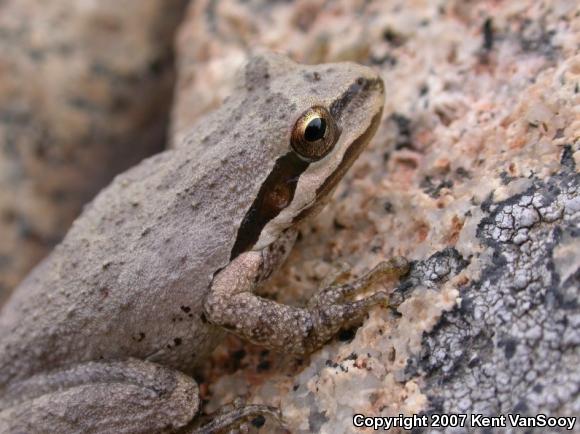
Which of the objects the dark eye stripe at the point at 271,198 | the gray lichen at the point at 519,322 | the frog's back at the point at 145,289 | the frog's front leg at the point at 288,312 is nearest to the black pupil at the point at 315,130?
the dark eye stripe at the point at 271,198

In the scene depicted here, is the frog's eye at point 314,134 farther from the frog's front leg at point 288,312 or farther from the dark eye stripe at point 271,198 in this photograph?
the frog's front leg at point 288,312

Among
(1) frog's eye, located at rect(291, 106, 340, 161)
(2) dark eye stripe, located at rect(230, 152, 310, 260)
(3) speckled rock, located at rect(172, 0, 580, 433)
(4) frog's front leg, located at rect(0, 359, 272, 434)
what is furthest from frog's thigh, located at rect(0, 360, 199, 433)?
(1) frog's eye, located at rect(291, 106, 340, 161)

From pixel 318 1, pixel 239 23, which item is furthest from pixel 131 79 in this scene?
pixel 318 1

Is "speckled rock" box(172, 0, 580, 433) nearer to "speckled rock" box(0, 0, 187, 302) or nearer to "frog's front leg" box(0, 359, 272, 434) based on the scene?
"frog's front leg" box(0, 359, 272, 434)

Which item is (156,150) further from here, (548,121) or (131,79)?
(548,121)

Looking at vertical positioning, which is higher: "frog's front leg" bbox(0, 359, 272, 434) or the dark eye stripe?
the dark eye stripe

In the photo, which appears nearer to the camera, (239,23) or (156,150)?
(239,23)
